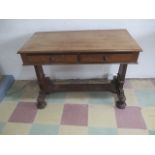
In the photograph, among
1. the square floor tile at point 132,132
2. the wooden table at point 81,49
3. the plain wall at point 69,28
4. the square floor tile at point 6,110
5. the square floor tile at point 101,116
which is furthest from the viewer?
the plain wall at point 69,28

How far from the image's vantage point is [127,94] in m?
1.85

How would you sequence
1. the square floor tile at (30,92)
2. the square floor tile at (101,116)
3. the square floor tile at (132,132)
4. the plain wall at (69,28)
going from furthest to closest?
1. the square floor tile at (30,92)
2. the plain wall at (69,28)
3. the square floor tile at (101,116)
4. the square floor tile at (132,132)

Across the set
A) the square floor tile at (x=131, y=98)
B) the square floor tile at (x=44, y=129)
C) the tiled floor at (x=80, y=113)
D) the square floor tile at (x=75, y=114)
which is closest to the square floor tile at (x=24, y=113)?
the tiled floor at (x=80, y=113)

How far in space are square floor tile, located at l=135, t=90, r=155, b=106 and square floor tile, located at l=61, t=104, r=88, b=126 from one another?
23.6 inches

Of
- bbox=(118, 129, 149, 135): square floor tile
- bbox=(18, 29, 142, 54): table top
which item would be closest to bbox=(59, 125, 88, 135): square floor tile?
bbox=(118, 129, 149, 135): square floor tile

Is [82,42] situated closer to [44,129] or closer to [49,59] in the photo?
[49,59]

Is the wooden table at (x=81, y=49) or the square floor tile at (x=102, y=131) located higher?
the wooden table at (x=81, y=49)

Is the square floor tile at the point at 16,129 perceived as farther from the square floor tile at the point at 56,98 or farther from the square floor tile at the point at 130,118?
the square floor tile at the point at 130,118

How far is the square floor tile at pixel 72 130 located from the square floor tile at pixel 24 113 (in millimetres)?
333

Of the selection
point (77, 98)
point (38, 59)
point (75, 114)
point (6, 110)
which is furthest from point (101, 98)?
point (6, 110)

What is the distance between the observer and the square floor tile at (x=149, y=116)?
1.46 m

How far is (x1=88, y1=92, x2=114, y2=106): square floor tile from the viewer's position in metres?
1.75

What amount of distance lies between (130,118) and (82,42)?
32.9 inches
